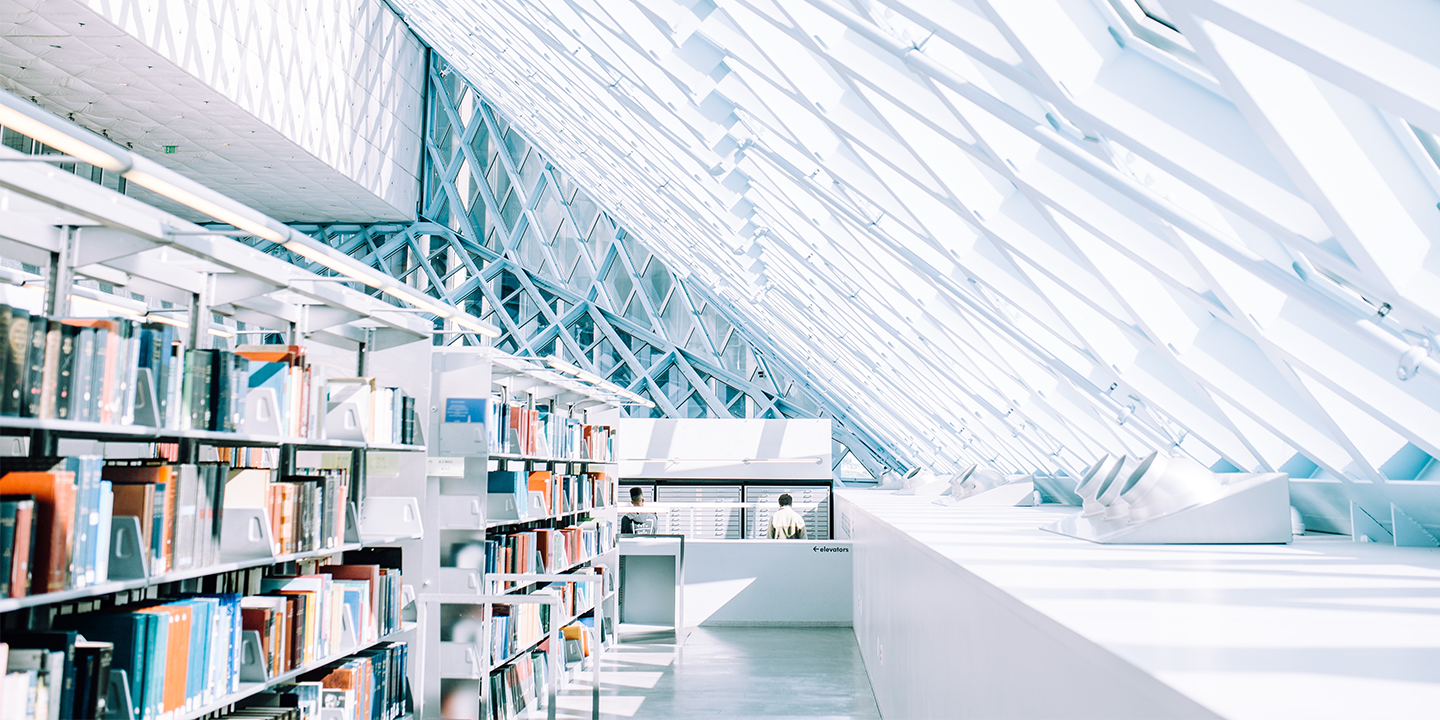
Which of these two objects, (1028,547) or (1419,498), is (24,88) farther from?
(1419,498)

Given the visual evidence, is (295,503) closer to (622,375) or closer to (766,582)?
(766,582)

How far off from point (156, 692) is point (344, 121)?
13248mm

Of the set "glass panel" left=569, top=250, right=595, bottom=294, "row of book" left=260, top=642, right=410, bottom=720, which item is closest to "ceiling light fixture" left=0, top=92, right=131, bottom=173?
"row of book" left=260, top=642, right=410, bottom=720

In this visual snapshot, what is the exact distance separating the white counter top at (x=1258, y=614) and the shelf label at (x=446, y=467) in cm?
253

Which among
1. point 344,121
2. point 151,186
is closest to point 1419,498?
point 151,186

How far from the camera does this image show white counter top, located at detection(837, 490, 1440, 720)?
94 cm

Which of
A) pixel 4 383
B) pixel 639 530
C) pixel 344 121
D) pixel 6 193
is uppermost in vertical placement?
pixel 344 121

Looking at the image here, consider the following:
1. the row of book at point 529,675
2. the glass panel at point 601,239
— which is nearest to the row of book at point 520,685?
the row of book at point 529,675

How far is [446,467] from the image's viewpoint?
450 cm

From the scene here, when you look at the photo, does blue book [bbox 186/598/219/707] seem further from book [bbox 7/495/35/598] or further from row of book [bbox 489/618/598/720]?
row of book [bbox 489/618/598/720]

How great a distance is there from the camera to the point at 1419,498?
2.62 meters

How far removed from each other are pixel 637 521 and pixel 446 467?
5582mm

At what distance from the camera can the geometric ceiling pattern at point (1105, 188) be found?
162 centimetres

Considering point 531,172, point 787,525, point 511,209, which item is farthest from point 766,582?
point 531,172
